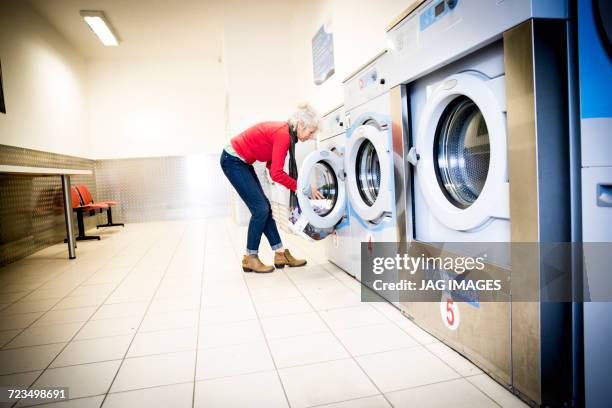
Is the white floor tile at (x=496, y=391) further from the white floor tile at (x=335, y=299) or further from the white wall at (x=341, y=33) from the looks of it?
the white wall at (x=341, y=33)

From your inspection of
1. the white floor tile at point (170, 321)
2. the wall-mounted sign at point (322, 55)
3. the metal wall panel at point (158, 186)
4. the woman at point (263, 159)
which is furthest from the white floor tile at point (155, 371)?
the metal wall panel at point (158, 186)

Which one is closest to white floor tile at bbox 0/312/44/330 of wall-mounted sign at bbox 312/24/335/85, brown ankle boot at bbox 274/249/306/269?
brown ankle boot at bbox 274/249/306/269

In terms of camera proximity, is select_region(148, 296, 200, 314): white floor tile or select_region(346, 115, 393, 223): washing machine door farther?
select_region(148, 296, 200, 314): white floor tile

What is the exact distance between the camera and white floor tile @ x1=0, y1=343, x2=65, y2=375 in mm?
1741

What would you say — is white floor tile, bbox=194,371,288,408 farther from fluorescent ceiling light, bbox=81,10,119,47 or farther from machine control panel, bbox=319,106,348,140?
fluorescent ceiling light, bbox=81,10,119,47

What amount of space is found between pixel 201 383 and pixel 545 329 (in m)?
1.25

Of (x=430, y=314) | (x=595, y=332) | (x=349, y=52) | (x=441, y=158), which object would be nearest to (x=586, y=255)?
(x=595, y=332)

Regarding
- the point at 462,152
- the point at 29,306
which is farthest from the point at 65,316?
the point at 462,152

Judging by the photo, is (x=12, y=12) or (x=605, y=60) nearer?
(x=605, y=60)

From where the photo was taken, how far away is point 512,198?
1.23 metres

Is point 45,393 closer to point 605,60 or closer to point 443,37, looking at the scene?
point 443,37

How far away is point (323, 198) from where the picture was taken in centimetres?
300

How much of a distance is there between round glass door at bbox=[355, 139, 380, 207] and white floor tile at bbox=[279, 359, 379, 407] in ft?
3.74

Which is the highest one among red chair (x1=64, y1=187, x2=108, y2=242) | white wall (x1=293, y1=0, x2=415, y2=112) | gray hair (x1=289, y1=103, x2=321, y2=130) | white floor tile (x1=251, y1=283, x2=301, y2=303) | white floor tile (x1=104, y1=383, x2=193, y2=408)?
white wall (x1=293, y1=0, x2=415, y2=112)
